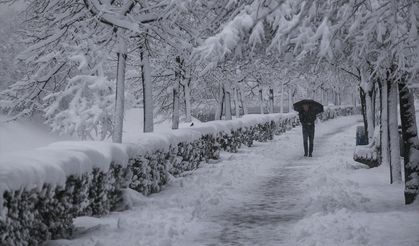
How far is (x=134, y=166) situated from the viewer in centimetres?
891

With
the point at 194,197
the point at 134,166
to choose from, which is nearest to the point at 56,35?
the point at 134,166

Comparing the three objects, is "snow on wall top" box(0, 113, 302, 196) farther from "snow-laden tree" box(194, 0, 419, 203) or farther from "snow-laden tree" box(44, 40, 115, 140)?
"snow-laden tree" box(44, 40, 115, 140)

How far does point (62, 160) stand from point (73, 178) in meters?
0.32

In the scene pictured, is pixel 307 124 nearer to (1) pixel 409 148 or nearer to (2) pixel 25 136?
(1) pixel 409 148

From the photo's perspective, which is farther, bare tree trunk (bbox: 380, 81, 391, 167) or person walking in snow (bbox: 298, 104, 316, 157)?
person walking in snow (bbox: 298, 104, 316, 157)

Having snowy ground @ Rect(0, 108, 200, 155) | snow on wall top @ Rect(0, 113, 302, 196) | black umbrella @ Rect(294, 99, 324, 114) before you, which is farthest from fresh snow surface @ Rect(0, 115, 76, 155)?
snow on wall top @ Rect(0, 113, 302, 196)

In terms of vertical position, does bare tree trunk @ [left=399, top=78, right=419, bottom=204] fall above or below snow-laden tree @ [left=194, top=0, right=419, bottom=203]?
below

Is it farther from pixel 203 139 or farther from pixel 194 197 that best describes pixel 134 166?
pixel 203 139

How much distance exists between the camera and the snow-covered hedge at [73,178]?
4902 millimetres

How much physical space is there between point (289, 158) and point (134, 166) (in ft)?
27.8

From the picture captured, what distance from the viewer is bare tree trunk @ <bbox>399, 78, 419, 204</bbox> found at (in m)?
7.86

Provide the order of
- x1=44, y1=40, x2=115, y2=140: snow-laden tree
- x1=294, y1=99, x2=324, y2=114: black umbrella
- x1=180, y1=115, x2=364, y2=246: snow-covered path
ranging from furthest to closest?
x1=44, y1=40, x2=115, y2=140: snow-laden tree < x1=294, y1=99, x2=324, y2=114: black umbrella < x1=180, y1=115, x2=364, y2=246: snow-covered path

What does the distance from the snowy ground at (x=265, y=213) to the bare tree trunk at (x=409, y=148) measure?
28 centimetres

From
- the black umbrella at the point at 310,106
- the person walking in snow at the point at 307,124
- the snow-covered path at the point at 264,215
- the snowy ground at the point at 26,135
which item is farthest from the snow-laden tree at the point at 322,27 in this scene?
the snowy ground at the point at 26,135
